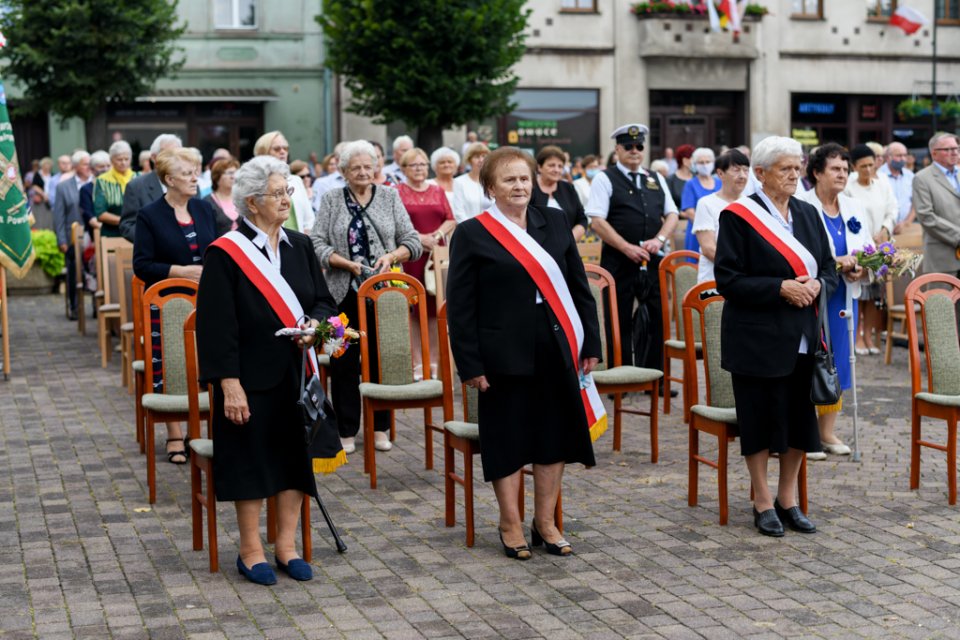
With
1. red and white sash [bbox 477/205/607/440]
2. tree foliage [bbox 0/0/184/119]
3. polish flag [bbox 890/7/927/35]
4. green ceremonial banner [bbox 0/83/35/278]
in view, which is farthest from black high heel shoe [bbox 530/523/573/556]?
polish flag [bbox 890/7/927/35]

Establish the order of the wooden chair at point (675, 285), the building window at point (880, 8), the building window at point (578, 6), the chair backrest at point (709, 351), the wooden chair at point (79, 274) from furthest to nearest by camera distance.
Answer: the building window at point (880, 8)
the building window at point (578, 6)
the wooden chair at point (79, 274)
the wooden chair at point (675, 285)
the chair backrest at point (709, 351)

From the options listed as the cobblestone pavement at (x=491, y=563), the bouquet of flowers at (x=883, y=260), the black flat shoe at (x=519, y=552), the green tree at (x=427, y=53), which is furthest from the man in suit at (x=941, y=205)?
the green tree at (x=427, y=53)

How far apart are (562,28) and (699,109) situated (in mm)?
4464

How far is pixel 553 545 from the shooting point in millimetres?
6770

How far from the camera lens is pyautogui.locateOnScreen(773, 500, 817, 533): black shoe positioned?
7.12m

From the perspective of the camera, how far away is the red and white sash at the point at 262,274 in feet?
20.5

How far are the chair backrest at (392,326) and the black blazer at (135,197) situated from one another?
8.22 ft

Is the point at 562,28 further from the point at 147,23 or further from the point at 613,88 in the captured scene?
the point at 147,23

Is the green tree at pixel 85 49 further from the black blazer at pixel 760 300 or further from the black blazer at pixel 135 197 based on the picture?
the black blazer at pixel 760 300

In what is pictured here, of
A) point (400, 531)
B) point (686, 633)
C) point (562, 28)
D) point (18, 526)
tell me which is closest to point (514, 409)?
point (400, 531)

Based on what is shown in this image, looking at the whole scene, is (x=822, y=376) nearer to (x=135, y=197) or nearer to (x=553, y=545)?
(x=553, y=545)

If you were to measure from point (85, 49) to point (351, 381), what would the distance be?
18.2 metres

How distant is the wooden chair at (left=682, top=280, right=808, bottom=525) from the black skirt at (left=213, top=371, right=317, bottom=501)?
221 cm

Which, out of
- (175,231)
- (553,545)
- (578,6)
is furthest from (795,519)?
(578,6)
